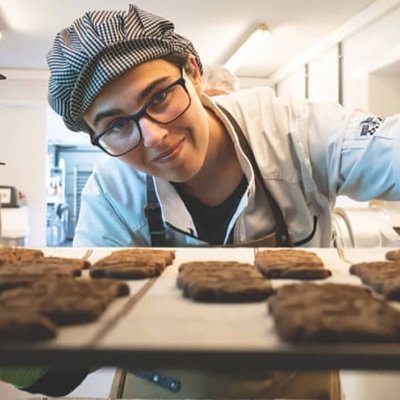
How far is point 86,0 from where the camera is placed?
3.55 m

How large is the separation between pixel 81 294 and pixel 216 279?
0.58 feet

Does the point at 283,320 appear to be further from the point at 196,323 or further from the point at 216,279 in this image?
the point at 216,279

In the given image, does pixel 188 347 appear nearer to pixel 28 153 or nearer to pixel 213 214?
pixel 213 214

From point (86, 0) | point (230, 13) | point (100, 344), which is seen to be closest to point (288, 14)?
point (230, 13)

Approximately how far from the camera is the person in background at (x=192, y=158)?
43.0 inches

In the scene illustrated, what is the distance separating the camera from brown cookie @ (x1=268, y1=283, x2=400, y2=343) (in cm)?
43

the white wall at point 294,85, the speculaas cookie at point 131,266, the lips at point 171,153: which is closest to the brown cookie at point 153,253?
the speculaas cookie at point 131,266

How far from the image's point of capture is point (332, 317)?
467 mm

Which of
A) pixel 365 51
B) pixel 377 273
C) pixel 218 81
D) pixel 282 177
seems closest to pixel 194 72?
pixel 282 177

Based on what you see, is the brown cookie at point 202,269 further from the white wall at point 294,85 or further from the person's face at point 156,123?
the white wall at point 294,85

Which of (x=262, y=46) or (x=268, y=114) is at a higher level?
(x=262, y=46)

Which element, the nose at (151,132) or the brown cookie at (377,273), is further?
the nose at (151,132)

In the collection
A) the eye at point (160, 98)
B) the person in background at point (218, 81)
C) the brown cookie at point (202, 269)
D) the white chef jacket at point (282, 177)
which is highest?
the person in background at point (218, 81)

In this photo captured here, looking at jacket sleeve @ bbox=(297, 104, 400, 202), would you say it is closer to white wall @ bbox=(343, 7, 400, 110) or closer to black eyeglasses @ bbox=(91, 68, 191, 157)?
black eyeglasses @ bbox=(91, 68, 191, 157)
